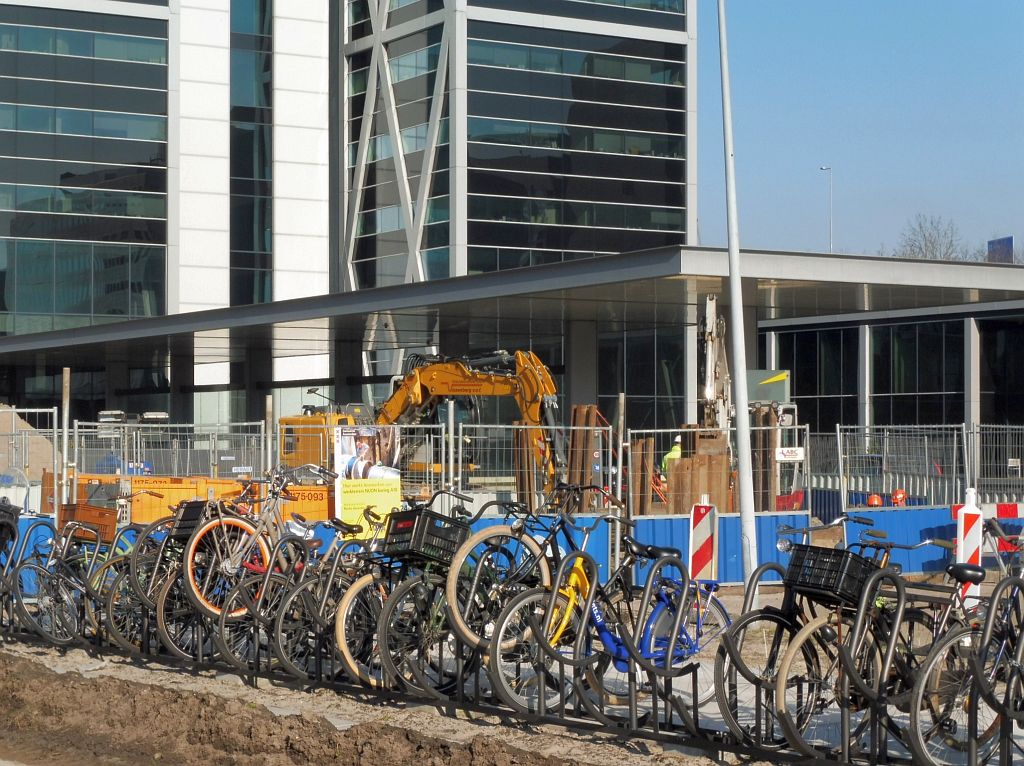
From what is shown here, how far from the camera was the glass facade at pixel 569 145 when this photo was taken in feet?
159

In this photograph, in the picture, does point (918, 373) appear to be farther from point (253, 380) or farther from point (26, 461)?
point (26, 461)

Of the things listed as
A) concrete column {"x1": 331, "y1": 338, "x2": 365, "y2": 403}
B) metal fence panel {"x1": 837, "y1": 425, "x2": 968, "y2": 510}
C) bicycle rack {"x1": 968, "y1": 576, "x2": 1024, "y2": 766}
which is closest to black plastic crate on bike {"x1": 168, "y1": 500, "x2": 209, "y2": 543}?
bicycle rack {"x1": 968, "y1": 576, "x2": 1024, "y2": 766}

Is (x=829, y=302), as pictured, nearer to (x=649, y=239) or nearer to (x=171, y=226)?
(x=649, y=239)

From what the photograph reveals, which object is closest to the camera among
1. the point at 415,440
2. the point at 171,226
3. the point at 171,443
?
the point at 415,440

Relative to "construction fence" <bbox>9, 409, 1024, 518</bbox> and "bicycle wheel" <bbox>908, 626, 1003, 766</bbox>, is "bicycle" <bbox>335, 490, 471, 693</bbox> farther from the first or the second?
"construction fence" <bbox>9, 409, 1024, 518</bbox>

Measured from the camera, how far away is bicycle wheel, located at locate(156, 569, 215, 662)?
34.9ft

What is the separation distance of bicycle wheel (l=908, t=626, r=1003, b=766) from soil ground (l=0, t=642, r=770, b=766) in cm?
124

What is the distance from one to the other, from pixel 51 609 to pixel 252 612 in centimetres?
254

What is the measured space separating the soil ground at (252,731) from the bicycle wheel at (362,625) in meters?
0.23

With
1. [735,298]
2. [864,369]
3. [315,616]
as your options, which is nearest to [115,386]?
[864,369]

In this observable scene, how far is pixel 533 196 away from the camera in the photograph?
48.8m

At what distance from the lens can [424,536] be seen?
30.3ft

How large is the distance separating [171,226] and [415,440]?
3831cm

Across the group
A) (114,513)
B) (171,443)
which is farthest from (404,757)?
(171,443)
